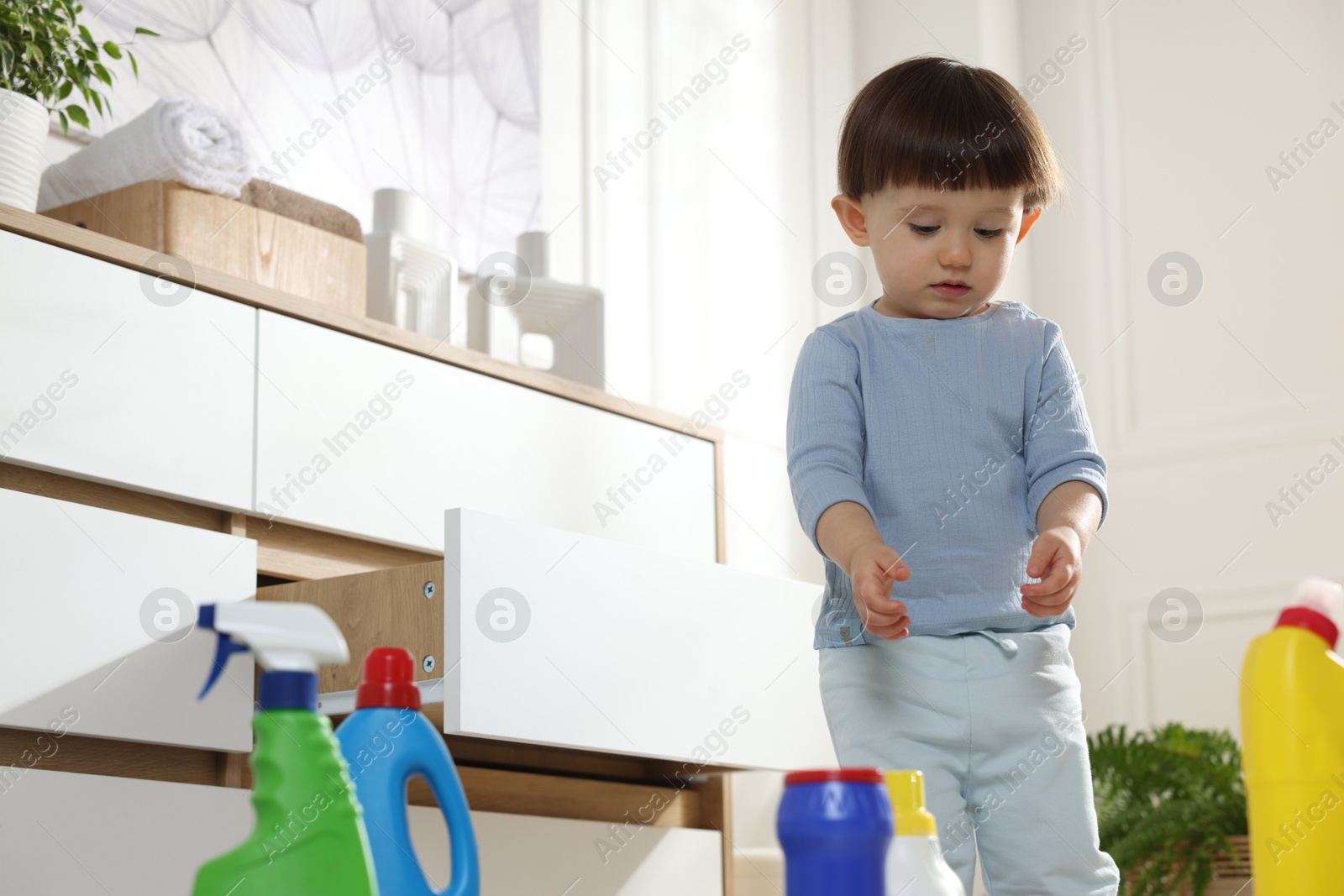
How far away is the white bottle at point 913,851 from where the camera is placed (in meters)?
0.53

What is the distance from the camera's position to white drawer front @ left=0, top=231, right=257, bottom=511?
1261 millimetres

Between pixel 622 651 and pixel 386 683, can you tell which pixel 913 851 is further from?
pixel 622 651

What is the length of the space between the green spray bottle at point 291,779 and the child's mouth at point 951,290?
0.64 metres

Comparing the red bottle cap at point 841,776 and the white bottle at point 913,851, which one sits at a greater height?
the red bottle cap at point 841,776

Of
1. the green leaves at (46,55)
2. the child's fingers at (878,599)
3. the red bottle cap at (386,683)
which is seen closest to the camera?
the red bottle cap at (386,683)

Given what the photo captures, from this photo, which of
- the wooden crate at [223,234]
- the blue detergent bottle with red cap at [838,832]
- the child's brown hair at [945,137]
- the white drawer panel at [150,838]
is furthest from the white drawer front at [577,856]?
the blue detergent bottle with red cap at [838,832]

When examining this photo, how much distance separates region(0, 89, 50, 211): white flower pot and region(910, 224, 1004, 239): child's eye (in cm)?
86

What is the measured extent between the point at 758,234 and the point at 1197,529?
3.41 feet

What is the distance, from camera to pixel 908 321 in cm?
107

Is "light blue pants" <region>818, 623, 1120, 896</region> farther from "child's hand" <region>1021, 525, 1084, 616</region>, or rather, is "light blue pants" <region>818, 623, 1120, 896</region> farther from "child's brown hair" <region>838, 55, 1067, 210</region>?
"child's brown hair" <region>838, 55, 1067, 210</region>

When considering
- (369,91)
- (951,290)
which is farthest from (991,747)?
(369,91)

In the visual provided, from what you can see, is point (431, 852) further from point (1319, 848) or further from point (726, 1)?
point (726, 1)

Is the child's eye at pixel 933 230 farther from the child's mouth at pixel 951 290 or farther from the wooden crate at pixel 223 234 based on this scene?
the wooden crate at pixel 223 234

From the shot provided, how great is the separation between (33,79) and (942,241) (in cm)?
102
